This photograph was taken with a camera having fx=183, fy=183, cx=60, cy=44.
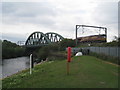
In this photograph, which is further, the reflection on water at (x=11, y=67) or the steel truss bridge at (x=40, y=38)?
the steel truss bridge at (x=40, y=38)

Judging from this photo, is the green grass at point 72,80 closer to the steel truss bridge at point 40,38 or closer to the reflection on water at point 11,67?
the reflection on water at point 11,67

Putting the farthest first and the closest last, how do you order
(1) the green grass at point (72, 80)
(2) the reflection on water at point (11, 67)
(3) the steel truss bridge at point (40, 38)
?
1. (3) the steel truss bridge at point (40, 38)
2. (2) the reflection on water at point (11, 67)
3. (1) the green grass at point (72, 80)

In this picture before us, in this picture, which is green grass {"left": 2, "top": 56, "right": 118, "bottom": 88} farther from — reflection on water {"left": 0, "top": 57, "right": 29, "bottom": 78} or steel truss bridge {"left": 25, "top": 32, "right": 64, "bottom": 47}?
steel truss bridge {"left": 25, "top": 32, "right": 64, "bottom": 47}

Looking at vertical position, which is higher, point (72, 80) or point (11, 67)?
point (72, 80)

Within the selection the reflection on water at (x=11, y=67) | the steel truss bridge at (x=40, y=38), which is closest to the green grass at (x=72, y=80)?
the reflection on water at (x=11, y=67)

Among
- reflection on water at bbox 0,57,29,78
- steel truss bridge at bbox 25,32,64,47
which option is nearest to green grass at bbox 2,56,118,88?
reflection on water at bbox 0,57,29,78

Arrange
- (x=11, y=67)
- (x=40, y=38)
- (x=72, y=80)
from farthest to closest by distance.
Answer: (x=40, y=38) → (x=11, y=67) → (x=72, y=80)

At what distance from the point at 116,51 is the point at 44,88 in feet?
43.1

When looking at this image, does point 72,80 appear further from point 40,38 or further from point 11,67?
point 40,38

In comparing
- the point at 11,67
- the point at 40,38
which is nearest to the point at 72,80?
the point at 11,67

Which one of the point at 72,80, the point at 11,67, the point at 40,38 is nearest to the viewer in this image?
the point at 72,80

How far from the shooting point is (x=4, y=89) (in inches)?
395

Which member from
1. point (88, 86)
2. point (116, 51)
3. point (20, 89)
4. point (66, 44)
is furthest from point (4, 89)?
point (66, 44)

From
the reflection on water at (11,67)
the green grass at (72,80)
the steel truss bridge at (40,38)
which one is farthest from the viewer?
the steel truss bridge at (40,38)
